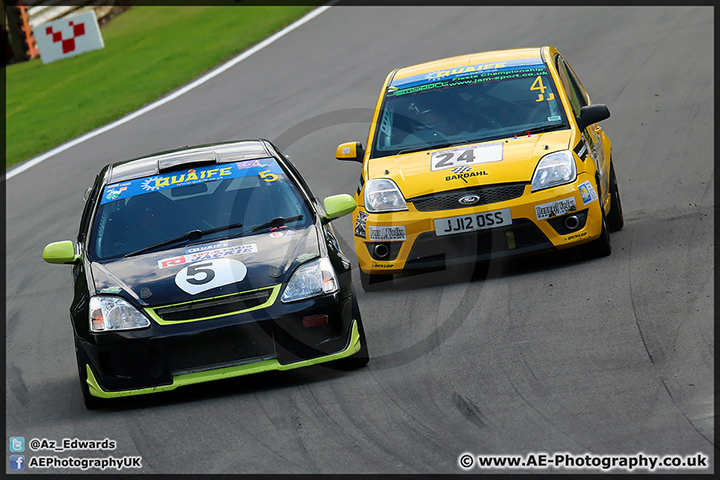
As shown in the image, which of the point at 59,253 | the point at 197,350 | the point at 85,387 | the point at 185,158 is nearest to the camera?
the point at 197,350

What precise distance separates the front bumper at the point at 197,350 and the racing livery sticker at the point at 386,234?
222 centimetres

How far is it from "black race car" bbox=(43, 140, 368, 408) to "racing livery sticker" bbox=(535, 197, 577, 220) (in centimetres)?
179

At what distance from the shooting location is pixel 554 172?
8523 millimetres

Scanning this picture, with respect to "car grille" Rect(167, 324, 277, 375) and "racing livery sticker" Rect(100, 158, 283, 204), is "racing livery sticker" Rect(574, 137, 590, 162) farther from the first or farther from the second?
"car grille" Rect(167, 324, 277, 375)

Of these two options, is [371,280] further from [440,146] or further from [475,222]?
[440,146]

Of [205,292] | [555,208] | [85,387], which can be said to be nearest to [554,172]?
[555,208]

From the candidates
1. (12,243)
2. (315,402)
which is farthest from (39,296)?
(315,402)

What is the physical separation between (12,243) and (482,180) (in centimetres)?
621

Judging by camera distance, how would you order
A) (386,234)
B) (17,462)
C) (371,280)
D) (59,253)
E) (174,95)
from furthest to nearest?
(174,95) < (371,280) < (386,234) < (59,253) < (17,462)

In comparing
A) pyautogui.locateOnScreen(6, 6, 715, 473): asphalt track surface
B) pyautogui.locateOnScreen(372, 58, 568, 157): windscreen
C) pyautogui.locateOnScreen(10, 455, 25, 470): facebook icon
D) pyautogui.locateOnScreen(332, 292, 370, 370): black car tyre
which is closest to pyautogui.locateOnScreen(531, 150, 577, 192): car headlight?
pyautogui.locateOnScreen(372, 58, 568, 157): windscreen

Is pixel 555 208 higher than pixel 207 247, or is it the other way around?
pixel 207 247

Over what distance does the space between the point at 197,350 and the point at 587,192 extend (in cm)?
374

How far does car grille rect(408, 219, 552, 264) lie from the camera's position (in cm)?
841

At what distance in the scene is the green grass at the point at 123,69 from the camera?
18578 mm
